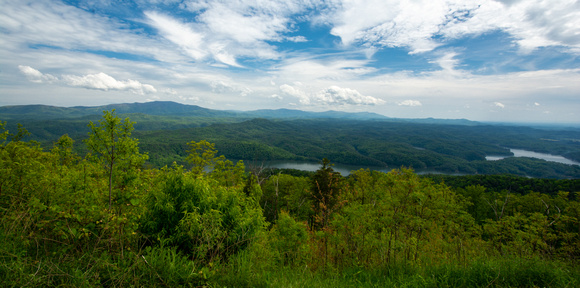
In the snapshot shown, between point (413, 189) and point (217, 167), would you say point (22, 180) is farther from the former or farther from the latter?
point (217, 167)

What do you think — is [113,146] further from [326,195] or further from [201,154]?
[201,154]

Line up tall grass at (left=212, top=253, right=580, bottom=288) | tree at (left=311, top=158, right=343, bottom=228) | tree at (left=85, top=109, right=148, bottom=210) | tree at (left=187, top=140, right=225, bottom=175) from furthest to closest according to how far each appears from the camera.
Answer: tree at (left=187, top=140, right=225, bottom=175) < tree at (left=311, top=158, right=343, bottom=228) < tree at (left=85, top=109, right=148, bottom=210) < tall grass at (left=212, top=253, right=580, bottom=288)

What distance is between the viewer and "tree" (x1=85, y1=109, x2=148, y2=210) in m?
4.41

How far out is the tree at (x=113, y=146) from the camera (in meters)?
4.41

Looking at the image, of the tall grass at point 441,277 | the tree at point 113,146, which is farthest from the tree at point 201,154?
the tall grass at point 441,277

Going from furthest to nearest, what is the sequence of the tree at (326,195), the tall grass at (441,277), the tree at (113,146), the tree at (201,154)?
the tree at (201,154), the tree at (326,195), the tree at (113,146), the tall grass at (441,277)

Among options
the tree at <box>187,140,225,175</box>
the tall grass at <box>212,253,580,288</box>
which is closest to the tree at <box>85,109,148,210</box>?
the tall grass at <box>212,253,580,288</box>

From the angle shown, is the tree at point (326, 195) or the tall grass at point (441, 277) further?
the tree at point (326, 195)

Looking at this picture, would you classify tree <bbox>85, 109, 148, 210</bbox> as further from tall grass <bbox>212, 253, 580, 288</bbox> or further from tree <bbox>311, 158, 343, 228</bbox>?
tree <bbox>311, 158, 343, 228</bbox>

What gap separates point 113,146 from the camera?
447 centimetres

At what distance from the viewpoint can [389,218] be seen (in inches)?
285

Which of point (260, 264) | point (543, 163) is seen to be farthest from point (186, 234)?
point (543, 163)

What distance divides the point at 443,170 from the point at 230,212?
16113cm

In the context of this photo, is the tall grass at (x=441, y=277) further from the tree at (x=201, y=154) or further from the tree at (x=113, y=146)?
the tree at (x=201, y=154)
